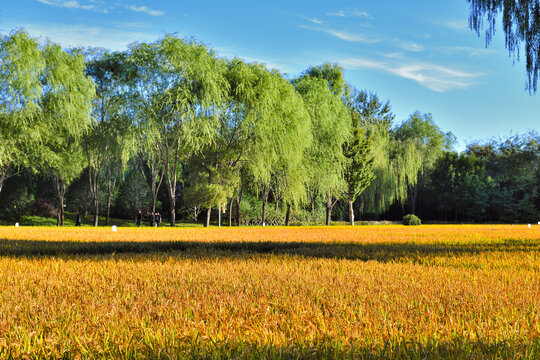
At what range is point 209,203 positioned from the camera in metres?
25.0

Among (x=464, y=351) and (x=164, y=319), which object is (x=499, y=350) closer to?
(x=464, y=351)

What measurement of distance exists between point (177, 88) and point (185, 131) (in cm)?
263

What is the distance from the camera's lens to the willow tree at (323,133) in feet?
100

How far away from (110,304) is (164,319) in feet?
2.48

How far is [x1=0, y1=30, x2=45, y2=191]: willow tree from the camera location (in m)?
22.1

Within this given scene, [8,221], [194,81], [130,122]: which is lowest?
[8,221]

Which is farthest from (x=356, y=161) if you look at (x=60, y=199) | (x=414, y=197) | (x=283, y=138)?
(x=60, y=199)

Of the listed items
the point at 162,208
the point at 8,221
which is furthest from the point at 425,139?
the point at 8,221

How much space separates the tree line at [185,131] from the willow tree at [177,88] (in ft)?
0.23

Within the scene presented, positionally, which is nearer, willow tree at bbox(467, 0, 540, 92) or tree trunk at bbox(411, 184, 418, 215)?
willow tree at bbox(467, 0, 540, 92)

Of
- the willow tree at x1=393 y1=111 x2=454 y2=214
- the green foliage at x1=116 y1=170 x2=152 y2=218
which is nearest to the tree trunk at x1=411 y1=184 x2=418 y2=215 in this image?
the willow tree at x1=393 y1=111 x2=454 y2=214

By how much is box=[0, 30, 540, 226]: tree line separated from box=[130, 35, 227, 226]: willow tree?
71mm

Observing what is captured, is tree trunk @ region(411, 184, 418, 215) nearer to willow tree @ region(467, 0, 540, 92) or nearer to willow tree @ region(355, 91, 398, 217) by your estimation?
willow tree @ region(355, 91, 398, 217)

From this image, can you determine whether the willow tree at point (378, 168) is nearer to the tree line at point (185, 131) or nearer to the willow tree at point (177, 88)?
the tree line at point (185, 131)
